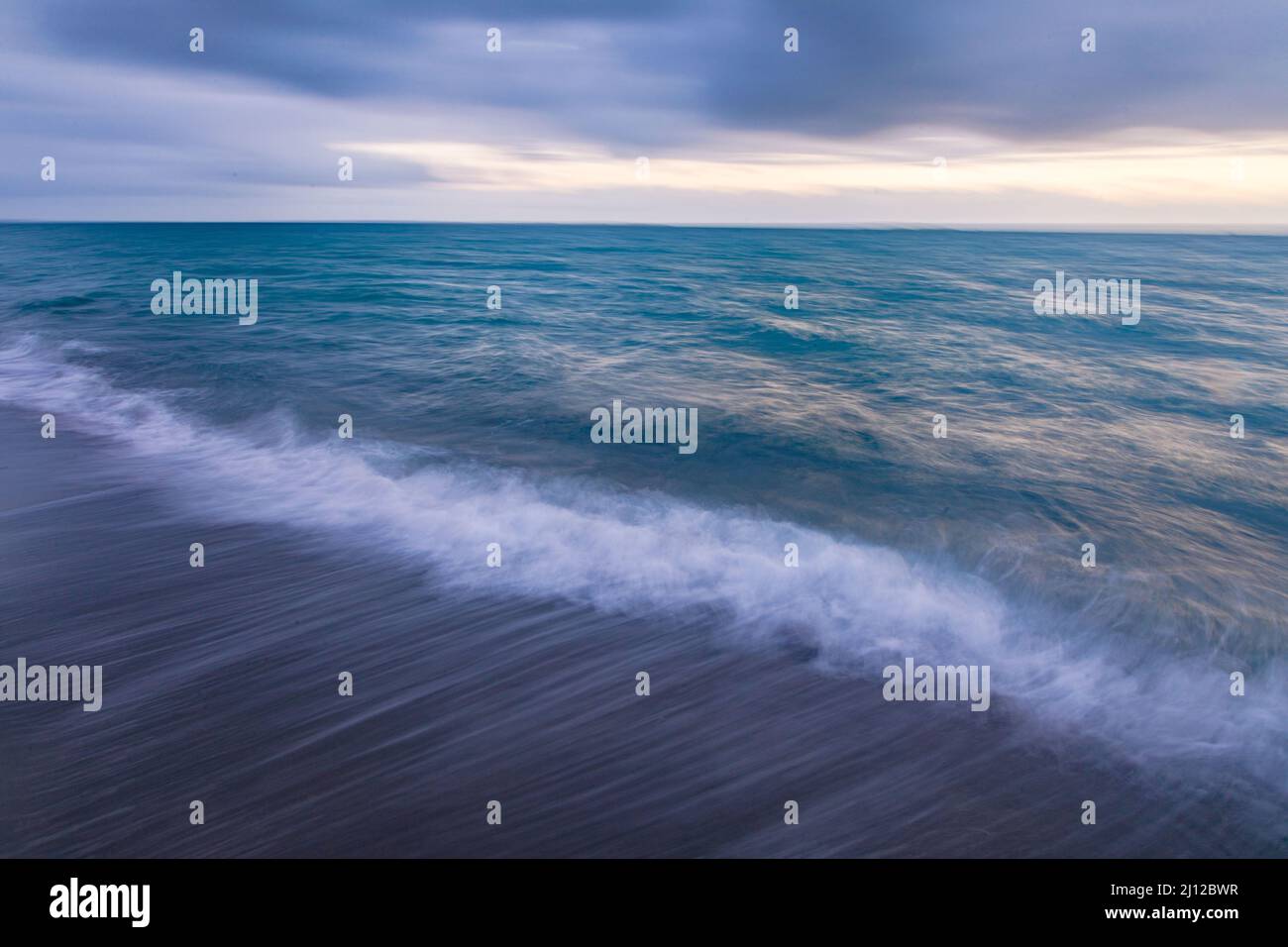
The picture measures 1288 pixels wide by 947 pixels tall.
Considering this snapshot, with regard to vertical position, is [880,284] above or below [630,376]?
above

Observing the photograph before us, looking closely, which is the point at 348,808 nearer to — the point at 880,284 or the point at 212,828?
the point at 212,828

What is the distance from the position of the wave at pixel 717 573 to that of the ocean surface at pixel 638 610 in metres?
0.05

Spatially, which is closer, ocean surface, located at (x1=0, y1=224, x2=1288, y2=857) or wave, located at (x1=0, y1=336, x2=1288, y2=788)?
ocean surface, located at (x1=0, y1=224, x2=1288, y2=857)

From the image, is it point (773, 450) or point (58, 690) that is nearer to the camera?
point (58, 690)

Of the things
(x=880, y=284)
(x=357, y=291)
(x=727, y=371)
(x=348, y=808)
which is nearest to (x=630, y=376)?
(x=727, y=371)

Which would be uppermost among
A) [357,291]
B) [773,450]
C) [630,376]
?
[357,291]

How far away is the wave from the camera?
6.19m

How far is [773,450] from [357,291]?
2760 cm

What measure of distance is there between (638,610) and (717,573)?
4.00 feet

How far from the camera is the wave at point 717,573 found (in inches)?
244

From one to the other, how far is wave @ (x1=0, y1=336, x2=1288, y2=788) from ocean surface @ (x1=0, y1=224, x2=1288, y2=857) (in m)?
0.05

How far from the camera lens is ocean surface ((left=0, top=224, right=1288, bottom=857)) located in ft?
16.1

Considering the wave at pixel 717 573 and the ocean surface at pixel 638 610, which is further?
the wave at pixel 717 573
